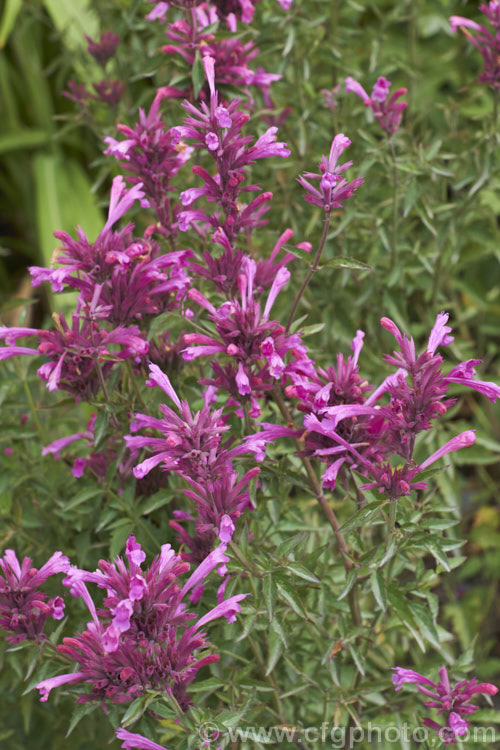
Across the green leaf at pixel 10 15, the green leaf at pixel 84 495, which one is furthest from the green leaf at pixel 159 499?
the green leaf at pixel 10 15

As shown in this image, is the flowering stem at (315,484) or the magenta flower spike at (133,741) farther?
the flowering stem at (315,484)

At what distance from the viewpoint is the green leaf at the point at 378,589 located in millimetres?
1331

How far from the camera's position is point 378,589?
1.35 metres

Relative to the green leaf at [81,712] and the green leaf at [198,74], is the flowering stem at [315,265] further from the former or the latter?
the green leaf at [81,712]

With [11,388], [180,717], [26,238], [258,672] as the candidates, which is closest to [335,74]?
[11,388]

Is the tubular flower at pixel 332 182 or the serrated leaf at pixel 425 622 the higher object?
the tubular flower at pixel 332 182

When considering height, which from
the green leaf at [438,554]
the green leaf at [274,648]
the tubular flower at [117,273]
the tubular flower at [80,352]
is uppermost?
the tubular flower at [117,273]

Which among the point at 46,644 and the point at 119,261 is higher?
the point at 119,261

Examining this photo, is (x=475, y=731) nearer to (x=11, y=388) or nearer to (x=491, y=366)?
(x=11, y=388)

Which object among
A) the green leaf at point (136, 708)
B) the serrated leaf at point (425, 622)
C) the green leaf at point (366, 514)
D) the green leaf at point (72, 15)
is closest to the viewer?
the green leaf at point (136, 708)

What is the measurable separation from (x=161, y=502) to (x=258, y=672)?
0.50 m

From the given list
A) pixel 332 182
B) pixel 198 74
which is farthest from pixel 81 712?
pixel 198 74

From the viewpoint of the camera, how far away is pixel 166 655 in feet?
3.96

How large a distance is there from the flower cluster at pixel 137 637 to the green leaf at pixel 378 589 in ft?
0.76
